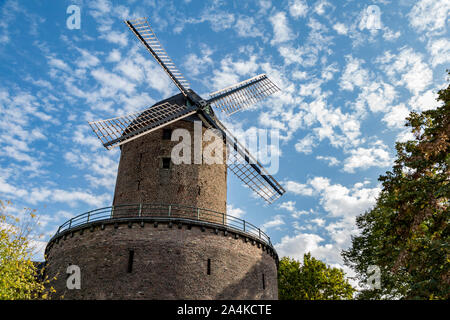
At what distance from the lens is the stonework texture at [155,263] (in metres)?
16.6

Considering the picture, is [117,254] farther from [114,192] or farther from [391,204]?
[391,204]

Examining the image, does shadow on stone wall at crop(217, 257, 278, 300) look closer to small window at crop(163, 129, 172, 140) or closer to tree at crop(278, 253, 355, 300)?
small window at crop(163, 129, 172, 140)

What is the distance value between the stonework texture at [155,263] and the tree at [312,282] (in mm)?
15170

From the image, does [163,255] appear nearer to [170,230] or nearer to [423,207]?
[170,230]

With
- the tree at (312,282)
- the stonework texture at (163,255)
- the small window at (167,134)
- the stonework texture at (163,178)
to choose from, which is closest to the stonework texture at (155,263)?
the stonework texture at (163,255)

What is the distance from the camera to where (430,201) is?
12391 millimetres

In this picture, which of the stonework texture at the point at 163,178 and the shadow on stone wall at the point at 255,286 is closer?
the shadow on stone wall at the point at 255,286

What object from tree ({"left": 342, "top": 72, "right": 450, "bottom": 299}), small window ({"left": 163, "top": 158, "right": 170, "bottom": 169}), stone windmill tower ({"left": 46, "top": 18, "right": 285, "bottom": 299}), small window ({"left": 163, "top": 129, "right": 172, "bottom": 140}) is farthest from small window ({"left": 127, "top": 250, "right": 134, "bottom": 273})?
tree ({"left": 342, "top": 72, "right": 450, "bottom": 299})

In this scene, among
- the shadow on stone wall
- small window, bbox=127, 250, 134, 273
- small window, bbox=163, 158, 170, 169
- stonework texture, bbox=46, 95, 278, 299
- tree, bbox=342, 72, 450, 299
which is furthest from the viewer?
small window, bbox=163, 158, 170, 169

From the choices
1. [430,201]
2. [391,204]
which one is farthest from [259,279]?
[430,201]

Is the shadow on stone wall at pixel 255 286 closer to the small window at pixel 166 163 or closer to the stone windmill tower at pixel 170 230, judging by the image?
the stone windmill tower at pixel 170 230

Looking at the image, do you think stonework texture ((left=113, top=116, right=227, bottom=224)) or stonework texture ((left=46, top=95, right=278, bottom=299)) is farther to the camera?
stonework texture ((left=113, top=116, right=227, bottom=224))

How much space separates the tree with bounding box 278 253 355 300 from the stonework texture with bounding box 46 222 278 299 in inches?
597

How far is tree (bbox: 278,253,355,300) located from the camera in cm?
3153
